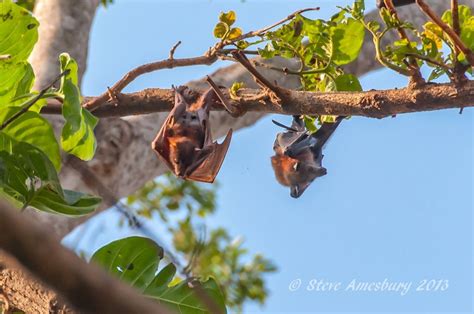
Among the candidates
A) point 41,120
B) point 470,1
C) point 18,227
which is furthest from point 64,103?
point 470,1

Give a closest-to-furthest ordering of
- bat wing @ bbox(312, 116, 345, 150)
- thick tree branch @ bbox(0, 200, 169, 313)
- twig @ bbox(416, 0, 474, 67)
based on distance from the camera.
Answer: thick tree branch @ bbox(0, 200, 169, 313) < twig @ bbox(416, 0, 474, 67) < bat wing @ bbox(312, 116, 345, 150)

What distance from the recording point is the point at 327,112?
63.4 inches

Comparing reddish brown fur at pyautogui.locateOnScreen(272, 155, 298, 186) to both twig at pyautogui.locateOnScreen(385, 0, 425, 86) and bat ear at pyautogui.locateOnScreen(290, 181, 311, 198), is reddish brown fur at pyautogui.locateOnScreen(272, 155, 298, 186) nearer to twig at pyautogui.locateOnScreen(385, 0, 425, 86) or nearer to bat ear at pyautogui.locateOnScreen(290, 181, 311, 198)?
bat ear at pyautogui.locateOnScreen(290, 181, 311, 198)

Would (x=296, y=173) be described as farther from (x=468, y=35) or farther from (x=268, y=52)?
(x=468, y=35)

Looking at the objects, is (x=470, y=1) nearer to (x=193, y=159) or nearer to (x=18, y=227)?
(x=193, y=159)

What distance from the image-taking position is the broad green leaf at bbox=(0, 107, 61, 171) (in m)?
1.63

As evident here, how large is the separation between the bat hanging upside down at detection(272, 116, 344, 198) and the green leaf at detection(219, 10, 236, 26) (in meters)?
0.32

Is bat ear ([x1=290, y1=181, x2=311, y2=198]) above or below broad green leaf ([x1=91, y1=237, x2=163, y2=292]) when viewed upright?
above

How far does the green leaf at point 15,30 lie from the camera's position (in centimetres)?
171

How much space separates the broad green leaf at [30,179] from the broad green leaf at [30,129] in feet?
0.07

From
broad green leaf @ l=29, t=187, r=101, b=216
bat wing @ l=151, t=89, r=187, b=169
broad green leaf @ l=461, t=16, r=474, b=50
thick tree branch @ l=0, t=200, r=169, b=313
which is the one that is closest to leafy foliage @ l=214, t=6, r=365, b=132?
bat wing @ l=151, t=89, r=187, b=169

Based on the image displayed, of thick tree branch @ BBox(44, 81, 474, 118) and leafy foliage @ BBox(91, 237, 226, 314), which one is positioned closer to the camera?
thick tree branch @ BBox(44, 81, 474, 118)

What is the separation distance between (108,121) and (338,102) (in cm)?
152

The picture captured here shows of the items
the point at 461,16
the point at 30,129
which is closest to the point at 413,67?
the point at 461,16
